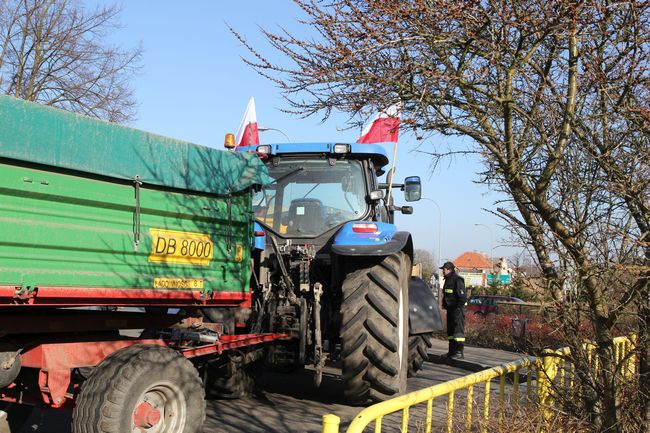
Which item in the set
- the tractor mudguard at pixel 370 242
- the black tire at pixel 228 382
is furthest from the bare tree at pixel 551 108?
the black tire at pixel 228 382

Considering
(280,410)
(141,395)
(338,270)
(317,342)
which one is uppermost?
(338,270)

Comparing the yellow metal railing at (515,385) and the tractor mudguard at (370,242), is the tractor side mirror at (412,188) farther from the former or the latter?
the yellow metal railing at (515,385)

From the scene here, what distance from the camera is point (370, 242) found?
598cm

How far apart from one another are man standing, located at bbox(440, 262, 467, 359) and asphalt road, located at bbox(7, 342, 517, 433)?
6.05 ft

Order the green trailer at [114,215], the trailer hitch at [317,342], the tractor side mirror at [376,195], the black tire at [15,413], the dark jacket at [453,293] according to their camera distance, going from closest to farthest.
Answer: the green trailer at [114,215] → the black tire at [15,413] → the trailer hitch at [317,342] → the tractor side mirror at [376,195] → the dark jacket at [453,293]

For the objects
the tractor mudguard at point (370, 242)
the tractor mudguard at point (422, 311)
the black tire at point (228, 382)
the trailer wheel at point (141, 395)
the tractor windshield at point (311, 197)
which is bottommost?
the black tire at point (228, 382)

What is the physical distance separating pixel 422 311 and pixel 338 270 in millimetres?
1300

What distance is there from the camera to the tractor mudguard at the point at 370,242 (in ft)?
19.0

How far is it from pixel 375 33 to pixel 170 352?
2568 mm

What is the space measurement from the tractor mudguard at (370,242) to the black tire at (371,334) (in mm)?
241

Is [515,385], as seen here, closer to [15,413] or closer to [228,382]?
[228,382]

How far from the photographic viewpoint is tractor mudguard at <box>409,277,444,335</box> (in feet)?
22.8

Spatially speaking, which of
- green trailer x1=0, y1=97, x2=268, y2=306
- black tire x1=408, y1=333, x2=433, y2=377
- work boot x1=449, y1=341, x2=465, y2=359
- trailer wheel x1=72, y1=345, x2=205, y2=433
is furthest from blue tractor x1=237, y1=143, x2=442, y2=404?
work boot x1=449, y1=341, x2=465, y2=359

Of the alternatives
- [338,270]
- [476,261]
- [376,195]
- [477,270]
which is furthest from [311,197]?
[476,261]
